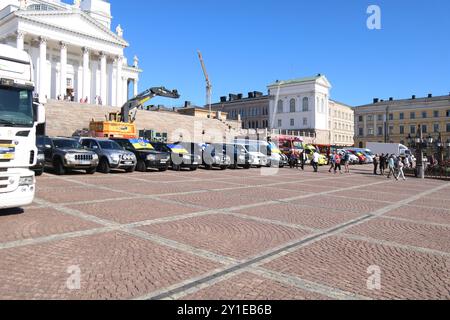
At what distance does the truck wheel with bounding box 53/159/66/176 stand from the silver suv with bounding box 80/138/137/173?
6.76 feet

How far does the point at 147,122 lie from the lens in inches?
1845

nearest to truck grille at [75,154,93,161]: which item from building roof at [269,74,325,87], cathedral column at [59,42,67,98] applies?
cathedral column at [59,42,67,98]

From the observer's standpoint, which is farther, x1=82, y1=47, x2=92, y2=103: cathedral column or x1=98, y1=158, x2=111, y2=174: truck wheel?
x1=82, y1=47, x2=92, y2=103: cathedral column

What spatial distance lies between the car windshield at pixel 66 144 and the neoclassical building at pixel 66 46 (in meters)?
34.7

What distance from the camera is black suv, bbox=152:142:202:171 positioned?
23.4 m

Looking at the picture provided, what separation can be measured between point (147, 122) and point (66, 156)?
98.0ft

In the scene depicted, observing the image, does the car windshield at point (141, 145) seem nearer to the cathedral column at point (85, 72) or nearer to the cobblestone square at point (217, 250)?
the cobblestone square at point (217, 250)

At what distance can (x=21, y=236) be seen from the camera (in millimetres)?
6668

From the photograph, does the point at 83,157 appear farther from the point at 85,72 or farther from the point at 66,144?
the point at 85,72

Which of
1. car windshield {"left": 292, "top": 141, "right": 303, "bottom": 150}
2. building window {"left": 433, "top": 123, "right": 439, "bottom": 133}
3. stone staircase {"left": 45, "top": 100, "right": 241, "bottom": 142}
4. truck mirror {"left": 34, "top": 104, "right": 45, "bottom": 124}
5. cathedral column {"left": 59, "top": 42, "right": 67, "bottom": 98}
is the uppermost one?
cathedral column {"left": 59, "top": 42, "right": 67, "bottom": 98}

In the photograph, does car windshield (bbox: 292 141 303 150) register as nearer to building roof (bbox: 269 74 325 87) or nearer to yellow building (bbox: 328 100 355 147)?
building roof (bbox: 269 74 325 87)

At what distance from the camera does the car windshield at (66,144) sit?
60.8 feet
